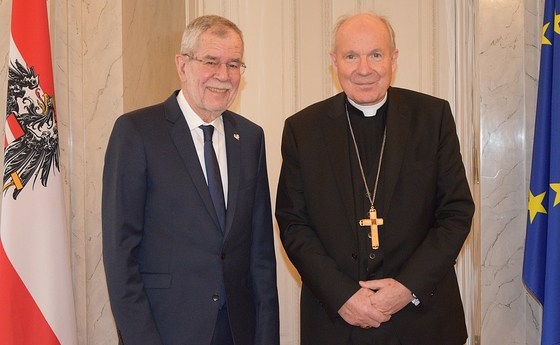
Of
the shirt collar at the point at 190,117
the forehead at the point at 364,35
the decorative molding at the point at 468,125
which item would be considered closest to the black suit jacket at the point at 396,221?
the forehead at the point at 364,35

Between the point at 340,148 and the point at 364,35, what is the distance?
0.54 meters

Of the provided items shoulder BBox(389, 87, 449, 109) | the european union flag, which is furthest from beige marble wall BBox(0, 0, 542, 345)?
shoulder BBox(389, 87, 449, 109)

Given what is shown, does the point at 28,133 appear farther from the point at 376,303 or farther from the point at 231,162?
the point at 376,303

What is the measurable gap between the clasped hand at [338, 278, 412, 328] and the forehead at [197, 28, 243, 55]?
1229 millimetres

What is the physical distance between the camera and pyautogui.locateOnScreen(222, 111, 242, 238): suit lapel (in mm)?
2639

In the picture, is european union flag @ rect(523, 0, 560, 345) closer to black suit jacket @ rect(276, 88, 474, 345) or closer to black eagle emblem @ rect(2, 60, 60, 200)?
black suit jacket @ rect(276, 88, 474, 345)

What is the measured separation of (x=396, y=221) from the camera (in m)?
2.75

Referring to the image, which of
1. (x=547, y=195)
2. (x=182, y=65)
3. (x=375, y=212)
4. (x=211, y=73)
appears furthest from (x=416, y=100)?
(x=547, y=195)

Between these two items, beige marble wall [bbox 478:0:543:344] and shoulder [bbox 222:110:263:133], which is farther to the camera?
beige marble wall [bbox 478:0:543:344]

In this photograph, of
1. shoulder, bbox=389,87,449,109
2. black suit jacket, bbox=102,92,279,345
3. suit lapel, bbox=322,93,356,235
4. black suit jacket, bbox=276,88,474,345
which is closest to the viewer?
black suit jacket, bbox=102,92,279,345

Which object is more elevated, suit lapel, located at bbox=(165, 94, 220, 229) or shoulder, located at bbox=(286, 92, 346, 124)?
shoulder, located at bbox=(286, 92, 346, 124)

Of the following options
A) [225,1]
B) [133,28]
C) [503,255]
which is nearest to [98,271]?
[133,28]

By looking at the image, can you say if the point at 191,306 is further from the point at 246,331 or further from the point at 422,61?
the point at 422,61

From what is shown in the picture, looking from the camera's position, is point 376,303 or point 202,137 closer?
point 376,303
